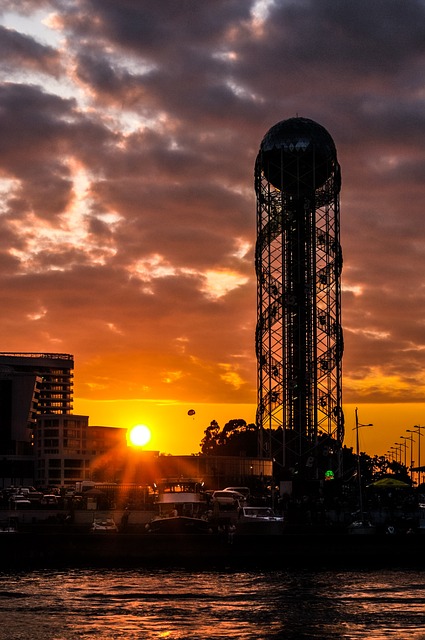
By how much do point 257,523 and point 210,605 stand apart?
2297 cm

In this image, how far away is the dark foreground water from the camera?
51375mm

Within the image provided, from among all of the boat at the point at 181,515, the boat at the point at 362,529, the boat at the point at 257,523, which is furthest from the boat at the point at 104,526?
the boat at the point at 362,529

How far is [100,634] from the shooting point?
5047 cm

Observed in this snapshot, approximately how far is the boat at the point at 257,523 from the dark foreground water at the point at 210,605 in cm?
635

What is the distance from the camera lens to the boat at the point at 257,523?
270 ft

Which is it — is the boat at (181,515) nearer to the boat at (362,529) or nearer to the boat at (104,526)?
the boat at (104,526)

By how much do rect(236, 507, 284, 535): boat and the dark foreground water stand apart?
635cm

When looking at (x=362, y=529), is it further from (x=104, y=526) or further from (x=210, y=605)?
(x=210, y=605)

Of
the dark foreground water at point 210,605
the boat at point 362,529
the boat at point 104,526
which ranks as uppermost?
the boat at point 104,526

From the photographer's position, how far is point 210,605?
59.6 metres

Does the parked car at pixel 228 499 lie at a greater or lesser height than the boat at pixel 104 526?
greater

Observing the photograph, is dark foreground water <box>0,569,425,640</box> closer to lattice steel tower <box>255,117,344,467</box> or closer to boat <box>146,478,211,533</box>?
boat <box>146,478,211,533</box>

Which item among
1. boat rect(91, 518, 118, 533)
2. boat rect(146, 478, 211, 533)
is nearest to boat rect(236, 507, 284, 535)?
boat rect(146, 478, 211, 533)

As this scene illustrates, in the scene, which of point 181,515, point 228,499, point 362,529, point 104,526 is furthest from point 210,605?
point 228,499
